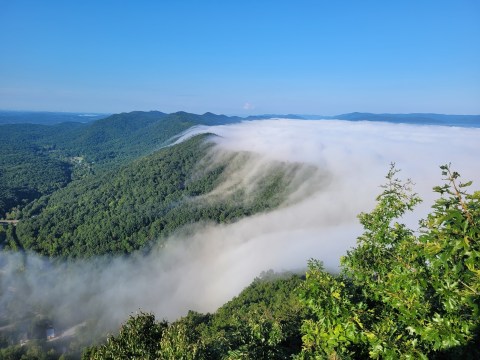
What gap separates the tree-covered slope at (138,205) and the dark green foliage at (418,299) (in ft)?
396

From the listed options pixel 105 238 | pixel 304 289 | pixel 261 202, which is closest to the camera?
pixel 304 289

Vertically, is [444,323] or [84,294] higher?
[444,323]

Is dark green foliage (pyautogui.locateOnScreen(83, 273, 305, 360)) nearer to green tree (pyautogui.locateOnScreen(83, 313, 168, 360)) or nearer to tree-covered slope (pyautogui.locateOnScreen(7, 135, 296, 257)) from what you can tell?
green tree (pyautogui.locateOnScreen(83, 313, 168, 360))

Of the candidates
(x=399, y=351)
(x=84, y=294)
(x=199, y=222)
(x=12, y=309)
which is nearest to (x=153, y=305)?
(x=84, y=294)

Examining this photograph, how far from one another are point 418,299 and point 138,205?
153767 millimetres

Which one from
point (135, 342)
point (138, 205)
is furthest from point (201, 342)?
point (138, 205)

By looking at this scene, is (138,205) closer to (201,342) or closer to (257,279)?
(257,279)

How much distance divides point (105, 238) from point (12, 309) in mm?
38495

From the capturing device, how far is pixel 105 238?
404ft

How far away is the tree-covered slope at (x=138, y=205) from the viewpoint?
4835 inches

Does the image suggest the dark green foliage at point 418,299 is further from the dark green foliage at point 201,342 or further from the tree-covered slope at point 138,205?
the tree-covered slope at point 138,205

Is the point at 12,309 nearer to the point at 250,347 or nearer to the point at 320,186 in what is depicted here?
the point at 250,347

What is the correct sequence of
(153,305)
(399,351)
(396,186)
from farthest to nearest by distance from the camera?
(153,305)
(396,186)
(399,351)

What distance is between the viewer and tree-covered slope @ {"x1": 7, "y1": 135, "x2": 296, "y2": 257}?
123m
